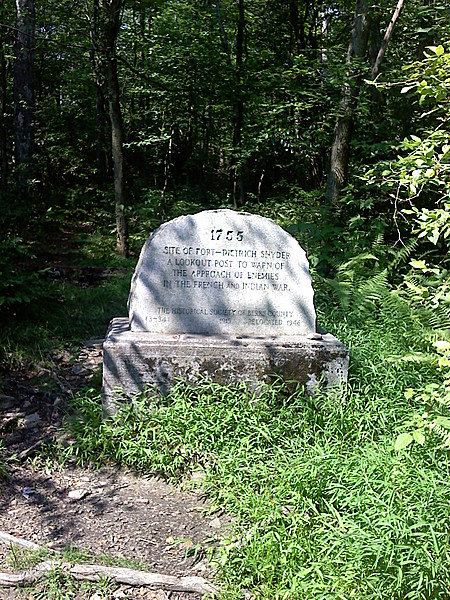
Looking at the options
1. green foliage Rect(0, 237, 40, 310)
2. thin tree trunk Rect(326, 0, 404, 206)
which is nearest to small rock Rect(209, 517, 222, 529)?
Answer: green foliage Rect(0, 237, 40, 310)

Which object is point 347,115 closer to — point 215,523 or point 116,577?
point 215,523

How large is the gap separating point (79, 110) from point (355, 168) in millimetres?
12453

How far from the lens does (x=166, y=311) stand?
4.50 meters

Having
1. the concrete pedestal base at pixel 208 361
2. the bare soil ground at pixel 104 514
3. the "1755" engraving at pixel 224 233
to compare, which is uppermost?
the "1755" engraving at pixel 224 233

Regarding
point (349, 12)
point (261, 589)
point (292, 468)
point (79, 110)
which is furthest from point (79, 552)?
point (79, 110)

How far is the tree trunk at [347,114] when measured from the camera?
8.23m

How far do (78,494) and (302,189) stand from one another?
9.39 metres

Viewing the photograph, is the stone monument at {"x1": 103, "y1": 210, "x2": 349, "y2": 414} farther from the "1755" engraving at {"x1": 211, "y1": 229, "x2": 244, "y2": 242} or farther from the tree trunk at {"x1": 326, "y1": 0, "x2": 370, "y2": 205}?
the tree trunk at {"x1": 326, "y1": 0, "x2": 370, "y2": 205}

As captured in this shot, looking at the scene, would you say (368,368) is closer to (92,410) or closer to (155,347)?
(155,347)

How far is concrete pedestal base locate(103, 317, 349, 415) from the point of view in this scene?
13.6 ft

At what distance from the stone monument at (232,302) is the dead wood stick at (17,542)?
157cm

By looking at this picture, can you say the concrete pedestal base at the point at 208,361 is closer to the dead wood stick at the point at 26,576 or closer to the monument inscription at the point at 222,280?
A: the monument inscription at the point at 222,280

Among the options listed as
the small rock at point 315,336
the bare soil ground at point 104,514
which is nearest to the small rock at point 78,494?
the bare soil ground at point 104,514

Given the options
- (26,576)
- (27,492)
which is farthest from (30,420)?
(26,576)
